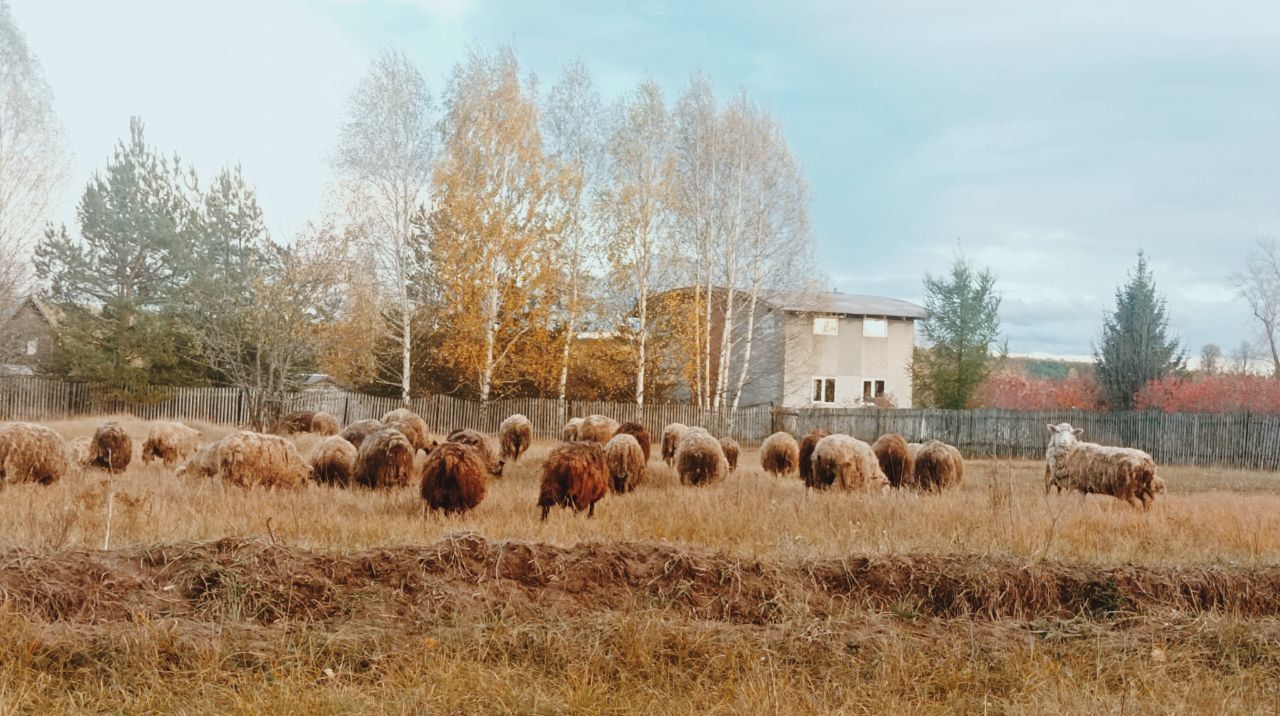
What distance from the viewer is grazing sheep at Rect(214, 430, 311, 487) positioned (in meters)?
12.6

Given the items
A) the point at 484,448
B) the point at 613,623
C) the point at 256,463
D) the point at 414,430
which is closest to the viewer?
the point at 613,623

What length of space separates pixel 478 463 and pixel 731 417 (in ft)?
63.6

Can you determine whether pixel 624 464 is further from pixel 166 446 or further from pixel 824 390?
pixel 824 390

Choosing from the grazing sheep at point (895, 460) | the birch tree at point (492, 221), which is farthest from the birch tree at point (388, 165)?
the grazing sheep at point (895, 460)

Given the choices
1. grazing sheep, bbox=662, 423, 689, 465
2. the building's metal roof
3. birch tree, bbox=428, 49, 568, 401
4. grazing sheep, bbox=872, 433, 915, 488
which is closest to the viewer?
grazing sheep, bbox=872, 433, 915, 488

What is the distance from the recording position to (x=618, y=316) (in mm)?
29984

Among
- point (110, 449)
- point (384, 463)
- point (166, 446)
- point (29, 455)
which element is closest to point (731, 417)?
point (166, 446)

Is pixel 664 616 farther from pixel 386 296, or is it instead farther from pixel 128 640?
pixel 386 296

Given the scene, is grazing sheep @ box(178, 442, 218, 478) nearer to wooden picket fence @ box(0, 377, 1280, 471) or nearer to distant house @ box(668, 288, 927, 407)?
wooden picket fence @ box(0, 377, 1280, 471)

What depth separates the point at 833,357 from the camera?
37.9 metres

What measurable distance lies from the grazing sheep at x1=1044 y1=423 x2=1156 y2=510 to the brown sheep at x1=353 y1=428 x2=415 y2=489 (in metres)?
9.15

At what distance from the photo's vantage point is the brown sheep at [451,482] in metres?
10.4

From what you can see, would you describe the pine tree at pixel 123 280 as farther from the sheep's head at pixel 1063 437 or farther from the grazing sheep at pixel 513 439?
the sheep's head at pixel 1063 437

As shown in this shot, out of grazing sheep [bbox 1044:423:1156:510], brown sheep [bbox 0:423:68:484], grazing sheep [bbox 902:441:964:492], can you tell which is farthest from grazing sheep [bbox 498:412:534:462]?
grazing sheep [bbox 1044:423:1156:510]
